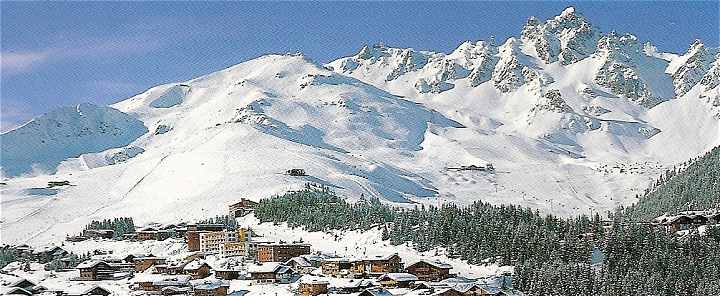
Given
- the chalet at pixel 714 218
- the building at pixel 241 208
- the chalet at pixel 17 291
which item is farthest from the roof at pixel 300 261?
the chalet at pixel 714 218

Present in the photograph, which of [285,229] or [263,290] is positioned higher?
[285,229]

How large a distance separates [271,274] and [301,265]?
15.9ft

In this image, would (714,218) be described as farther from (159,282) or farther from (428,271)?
(159,282)

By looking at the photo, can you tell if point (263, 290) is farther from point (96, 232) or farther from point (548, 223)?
point (96, 232)

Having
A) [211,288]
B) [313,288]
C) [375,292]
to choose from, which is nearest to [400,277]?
[375,292]

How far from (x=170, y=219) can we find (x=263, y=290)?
77576mm

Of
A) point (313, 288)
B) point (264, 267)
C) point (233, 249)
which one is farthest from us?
point (233, 249)

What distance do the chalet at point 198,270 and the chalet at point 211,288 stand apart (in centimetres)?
928

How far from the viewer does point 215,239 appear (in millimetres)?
132125

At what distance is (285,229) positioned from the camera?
143 m

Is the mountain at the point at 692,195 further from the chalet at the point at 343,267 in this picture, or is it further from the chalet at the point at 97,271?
the chalet at the point at 97,271

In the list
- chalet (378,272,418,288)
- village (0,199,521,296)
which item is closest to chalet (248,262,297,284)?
village (0,199,521,296)

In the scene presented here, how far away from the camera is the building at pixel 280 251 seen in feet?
381

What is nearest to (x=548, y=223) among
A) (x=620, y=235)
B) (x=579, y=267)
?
(x=620, y=235)
